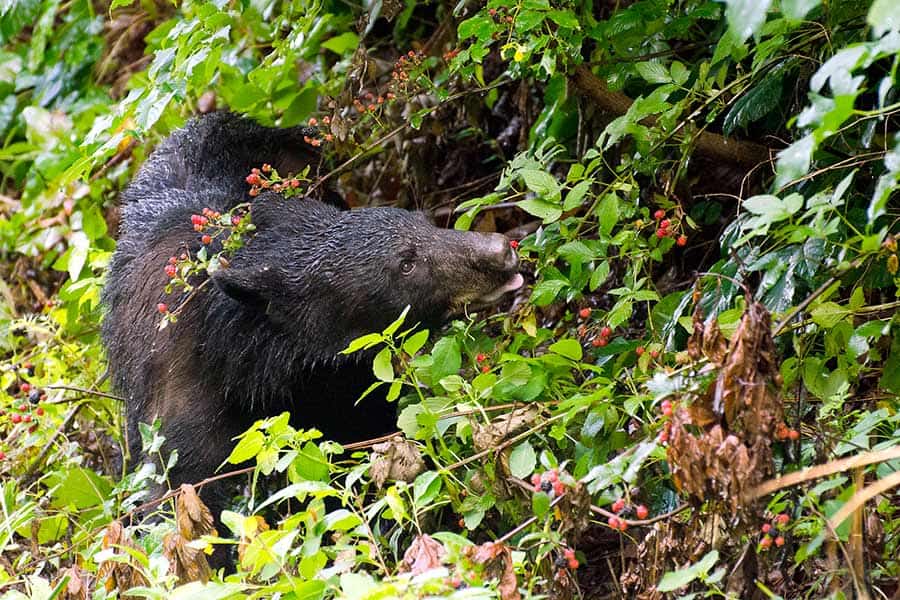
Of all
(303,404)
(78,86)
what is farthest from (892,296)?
(78,86)

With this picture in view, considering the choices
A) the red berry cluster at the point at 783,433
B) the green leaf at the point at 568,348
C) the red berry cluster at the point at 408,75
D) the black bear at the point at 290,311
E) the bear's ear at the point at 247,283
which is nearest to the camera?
the red berry cluster at the point at 783,433

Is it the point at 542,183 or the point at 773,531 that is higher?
the point at 542,183

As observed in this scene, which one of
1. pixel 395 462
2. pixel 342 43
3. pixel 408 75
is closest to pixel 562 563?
pixel 395 462

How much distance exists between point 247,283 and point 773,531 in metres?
2.16

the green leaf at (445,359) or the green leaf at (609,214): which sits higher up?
the green leaf at (609,214)

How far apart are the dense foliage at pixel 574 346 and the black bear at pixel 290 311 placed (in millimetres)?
145

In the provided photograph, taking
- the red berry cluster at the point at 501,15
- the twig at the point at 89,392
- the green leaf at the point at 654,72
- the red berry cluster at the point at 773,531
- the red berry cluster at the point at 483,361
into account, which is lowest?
the twig at the point at 89,392

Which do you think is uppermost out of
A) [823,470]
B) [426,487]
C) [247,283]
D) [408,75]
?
[408,75]

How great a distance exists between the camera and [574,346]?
3617mm

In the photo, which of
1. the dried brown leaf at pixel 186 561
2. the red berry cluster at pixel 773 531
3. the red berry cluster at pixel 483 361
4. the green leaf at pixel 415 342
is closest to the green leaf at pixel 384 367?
the green leaf at pixel 415 342

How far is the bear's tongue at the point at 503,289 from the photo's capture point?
4301 millimetres

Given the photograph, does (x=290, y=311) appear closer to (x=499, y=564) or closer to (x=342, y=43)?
(x=499, y=564)

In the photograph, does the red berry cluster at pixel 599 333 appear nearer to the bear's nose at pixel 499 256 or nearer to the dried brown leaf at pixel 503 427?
the bear's nose at pixel 499 256

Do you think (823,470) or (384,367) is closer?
(823,470)
